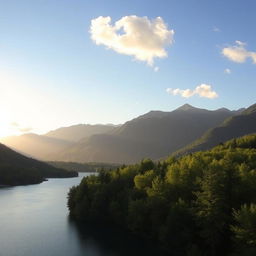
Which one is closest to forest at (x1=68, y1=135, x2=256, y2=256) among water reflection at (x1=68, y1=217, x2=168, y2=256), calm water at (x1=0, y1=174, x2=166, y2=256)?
water reflection at (x1=68, y1=217, x2=168, y2=256)

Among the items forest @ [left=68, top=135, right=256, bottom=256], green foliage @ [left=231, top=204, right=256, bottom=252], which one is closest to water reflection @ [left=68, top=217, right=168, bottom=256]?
forest @ [left=68, top=135, right=256, bottom=256]

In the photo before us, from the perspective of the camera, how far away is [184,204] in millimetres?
81438

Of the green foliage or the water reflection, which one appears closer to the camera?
the green foliage

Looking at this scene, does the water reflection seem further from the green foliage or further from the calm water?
the green foliage

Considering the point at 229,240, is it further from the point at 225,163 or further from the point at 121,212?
the point at 121,212

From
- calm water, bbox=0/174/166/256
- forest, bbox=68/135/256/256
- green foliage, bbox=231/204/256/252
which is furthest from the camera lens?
calm water, bbox=0/174/166/256

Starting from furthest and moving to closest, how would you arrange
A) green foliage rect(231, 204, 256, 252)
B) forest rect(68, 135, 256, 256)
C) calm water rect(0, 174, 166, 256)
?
calm water rect(0, 174, 166, 256) → forest rect(68, 135, 256, 256) → green foliage rect(231, 204, 256, 252)

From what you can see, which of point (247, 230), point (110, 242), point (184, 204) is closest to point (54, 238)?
point (110, 242)

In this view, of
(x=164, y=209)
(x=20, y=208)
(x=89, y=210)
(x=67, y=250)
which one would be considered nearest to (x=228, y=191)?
(x=164, y=209)

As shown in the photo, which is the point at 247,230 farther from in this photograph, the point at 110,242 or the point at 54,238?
the point at 54,238

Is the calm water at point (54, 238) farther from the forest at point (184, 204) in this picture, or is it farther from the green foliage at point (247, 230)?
the green foliage at point (247, 230)

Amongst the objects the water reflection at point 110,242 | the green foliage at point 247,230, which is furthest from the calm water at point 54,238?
the green foliage at point 247,230

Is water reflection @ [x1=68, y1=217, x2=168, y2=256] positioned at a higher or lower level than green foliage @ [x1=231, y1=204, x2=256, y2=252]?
lower

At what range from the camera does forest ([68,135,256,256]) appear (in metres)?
71.5
